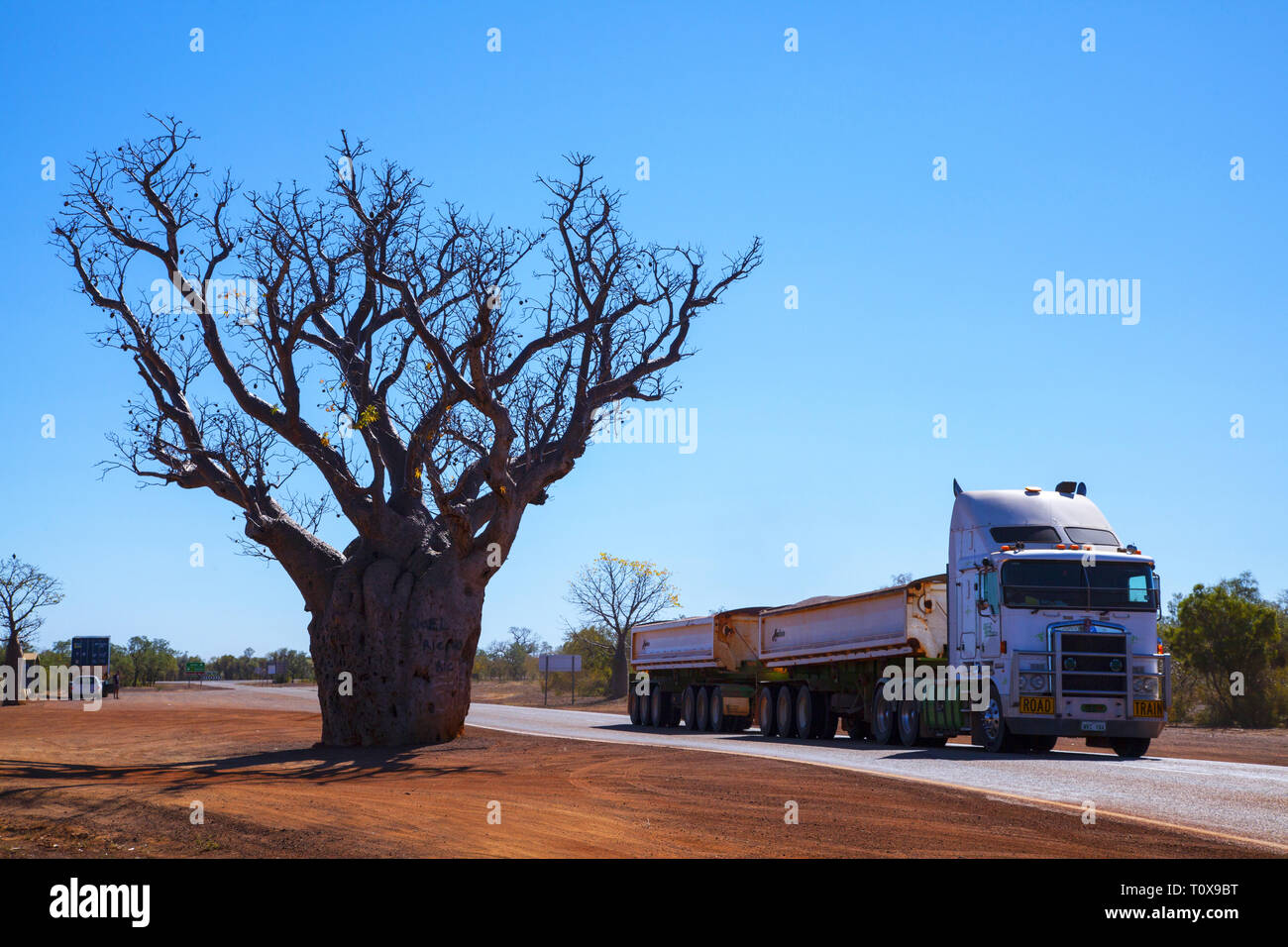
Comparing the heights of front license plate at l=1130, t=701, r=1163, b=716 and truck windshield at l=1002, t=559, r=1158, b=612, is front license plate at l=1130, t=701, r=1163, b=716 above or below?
below

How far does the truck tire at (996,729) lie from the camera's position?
20875mm

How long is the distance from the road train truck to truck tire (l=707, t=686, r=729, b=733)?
4.46 m

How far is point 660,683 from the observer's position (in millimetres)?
35500

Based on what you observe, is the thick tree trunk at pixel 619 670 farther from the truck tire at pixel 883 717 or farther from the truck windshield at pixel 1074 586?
the truck windshield at pixel 1074 586

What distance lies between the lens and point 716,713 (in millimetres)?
31906

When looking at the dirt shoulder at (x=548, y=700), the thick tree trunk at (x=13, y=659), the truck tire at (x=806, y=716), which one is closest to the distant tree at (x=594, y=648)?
the dirt shoulder at (x=548, y=700)

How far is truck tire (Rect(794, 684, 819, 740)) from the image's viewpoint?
2741cm

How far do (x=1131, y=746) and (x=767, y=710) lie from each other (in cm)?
1025

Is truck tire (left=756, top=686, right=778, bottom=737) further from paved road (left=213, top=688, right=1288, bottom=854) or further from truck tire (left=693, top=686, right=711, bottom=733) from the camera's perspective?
paved road (left=213, top=688, right=1288, bottom=854)

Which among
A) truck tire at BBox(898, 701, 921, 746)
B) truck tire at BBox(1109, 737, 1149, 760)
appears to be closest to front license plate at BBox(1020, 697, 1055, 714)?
truck tire at BBox(1109, 737, 1149, 760)

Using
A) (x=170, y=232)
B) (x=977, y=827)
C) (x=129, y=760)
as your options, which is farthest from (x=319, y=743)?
(x=977, y=827)

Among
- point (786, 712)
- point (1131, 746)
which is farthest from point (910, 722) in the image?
point (786, 712)
